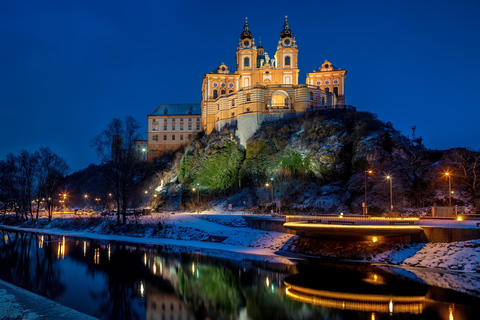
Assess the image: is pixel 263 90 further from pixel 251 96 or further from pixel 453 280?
pixel 453 280

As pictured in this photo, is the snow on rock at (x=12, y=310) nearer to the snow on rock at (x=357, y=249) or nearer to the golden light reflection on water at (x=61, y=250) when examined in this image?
the golden light reflection on water at (x=61, y=250)

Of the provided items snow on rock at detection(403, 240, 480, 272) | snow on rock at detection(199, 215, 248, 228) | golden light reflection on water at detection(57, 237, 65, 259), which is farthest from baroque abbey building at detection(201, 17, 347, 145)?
snow on rock at detection(403, 240, 480, 272)

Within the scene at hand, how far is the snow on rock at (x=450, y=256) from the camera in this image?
89.4 feet

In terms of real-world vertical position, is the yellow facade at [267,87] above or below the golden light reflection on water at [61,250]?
above

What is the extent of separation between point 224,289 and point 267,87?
61177mm

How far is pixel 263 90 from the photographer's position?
8062 centimetres

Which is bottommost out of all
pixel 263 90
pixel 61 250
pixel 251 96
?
pixel 61 250

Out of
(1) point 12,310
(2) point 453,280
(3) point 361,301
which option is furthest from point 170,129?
(3) point 361,301

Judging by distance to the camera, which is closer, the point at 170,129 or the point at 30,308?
the point at 30,308

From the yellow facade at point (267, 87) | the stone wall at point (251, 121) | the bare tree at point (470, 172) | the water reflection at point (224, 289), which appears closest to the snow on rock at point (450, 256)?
the water reflection at point (224, 289)

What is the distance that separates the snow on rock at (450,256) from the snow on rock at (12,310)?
26.7 metres

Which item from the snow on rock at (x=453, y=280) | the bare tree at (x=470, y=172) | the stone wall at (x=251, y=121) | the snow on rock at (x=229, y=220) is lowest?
the snow on rock at (x=453, y=280)

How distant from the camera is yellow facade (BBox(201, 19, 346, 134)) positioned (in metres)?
80.5

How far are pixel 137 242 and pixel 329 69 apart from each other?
65.7m
